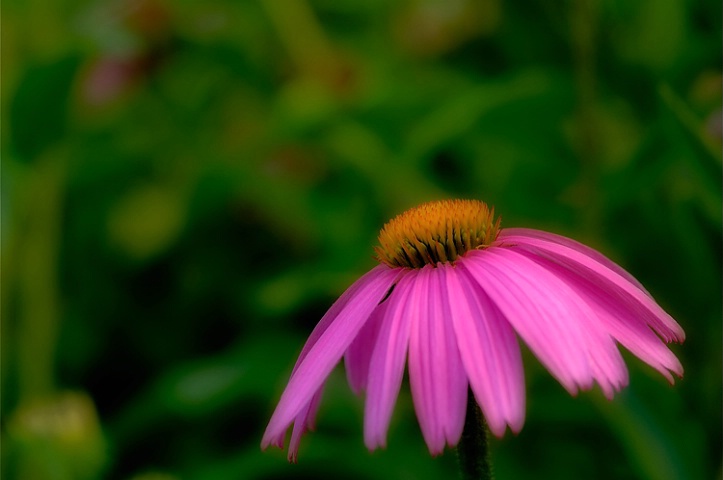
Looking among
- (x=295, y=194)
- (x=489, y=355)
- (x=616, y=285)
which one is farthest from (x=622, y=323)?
(x=295, y=194)

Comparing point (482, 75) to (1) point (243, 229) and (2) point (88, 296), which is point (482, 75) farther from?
(2) point (88, 296)

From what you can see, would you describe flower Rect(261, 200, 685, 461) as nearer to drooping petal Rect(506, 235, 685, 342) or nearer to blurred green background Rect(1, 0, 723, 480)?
drooping petal Rect(506, 235, 685, 342)

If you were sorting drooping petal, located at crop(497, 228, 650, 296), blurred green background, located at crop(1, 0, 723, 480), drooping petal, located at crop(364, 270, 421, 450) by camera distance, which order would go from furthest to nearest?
1. blurred green background, located at crop(1, 0, 723, 480)
2. drooping petal, located at crop(497, 228, 650, 296)
3. drooping petal, located at crop(364, 270, 421, 450)

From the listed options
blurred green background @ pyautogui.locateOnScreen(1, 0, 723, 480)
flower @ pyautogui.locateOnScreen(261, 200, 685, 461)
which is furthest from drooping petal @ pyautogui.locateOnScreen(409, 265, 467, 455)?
blurred green background @ pyautogui.locateOnScreen(1, 0, 723, 480)

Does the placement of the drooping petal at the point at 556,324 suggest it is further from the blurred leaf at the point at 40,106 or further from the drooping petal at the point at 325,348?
the blurred leaf at the point at 40,106

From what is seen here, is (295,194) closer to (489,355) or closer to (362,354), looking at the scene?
(362,354)
